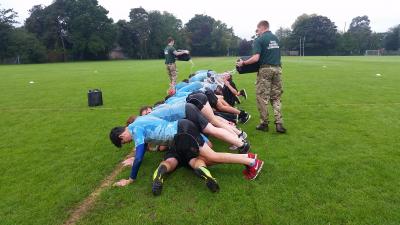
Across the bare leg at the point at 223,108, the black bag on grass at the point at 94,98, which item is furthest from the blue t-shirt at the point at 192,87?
the black bag on grass at the point at 94,98

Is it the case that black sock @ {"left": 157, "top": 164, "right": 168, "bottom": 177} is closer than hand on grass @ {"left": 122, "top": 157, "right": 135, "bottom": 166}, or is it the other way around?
black sock @ {"left": 157, "top": 164, "right": 168, "bottom": 177}

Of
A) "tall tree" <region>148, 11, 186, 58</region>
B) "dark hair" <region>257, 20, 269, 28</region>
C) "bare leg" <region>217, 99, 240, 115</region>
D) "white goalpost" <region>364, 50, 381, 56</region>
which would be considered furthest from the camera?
"white goalpost" <region>364, 50, 381, 56</region>

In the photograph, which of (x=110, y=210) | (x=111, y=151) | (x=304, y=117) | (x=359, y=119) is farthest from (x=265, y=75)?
(x=110, y=210)

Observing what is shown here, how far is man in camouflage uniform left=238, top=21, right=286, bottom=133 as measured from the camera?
7129 millimetres

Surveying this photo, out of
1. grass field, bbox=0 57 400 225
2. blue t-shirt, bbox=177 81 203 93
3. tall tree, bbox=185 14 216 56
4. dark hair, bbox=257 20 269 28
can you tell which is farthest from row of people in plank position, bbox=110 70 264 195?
tall tree, bbox=185 14 216 56

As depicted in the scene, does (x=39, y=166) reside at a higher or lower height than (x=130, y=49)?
lower

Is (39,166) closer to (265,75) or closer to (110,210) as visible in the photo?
(110,210)

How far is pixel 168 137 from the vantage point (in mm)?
4906

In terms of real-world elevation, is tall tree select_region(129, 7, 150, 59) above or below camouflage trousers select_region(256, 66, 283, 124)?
above

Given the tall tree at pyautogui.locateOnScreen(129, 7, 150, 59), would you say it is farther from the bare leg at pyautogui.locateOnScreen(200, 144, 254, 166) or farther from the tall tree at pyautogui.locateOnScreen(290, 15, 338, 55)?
the bare leg at pyautogui.locateOnScreen(200, 144, 254, 166)

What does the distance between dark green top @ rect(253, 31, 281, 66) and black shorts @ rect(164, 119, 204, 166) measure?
2.87 metres

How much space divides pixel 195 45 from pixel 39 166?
9170 centimetres

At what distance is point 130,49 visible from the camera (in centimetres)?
7838

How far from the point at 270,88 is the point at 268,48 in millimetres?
802
